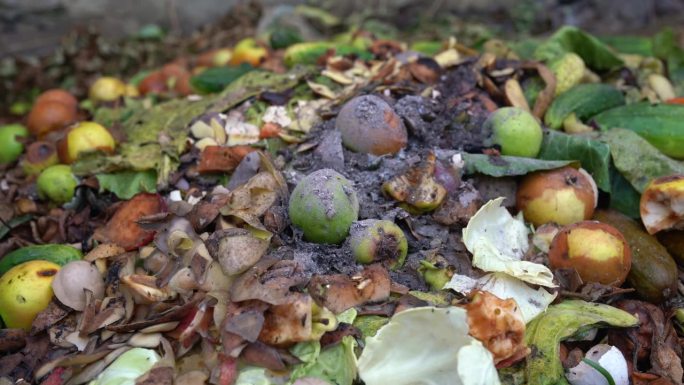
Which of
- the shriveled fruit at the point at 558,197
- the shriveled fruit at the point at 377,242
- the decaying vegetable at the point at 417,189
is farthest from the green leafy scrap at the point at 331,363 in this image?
the shriveled fruit at the point at 558,197

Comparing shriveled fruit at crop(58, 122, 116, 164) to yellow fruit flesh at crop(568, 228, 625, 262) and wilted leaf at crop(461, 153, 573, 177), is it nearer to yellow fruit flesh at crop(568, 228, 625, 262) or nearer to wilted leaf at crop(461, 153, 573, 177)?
wilted leaf at crop(461, 153, 573, 177)

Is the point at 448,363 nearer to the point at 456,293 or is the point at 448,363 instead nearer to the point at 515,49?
the point at 456,293

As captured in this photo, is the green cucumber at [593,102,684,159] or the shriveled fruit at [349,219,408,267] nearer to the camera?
the shriveled fruit at [349,219,408,267]

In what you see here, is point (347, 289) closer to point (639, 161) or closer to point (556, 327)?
point (556, 327)

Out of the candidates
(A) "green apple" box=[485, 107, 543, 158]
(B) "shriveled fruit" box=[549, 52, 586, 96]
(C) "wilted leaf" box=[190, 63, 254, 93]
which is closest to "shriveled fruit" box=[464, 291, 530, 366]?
(A) "green apple" box=[485, 107, 543, 158]

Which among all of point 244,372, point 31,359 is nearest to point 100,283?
point 31,359

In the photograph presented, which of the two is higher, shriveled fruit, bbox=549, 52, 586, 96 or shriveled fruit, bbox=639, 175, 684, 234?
shriveled fruit, bbox=549, 52, 586, 96

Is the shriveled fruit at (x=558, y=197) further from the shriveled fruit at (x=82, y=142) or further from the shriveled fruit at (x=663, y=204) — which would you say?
the shriveled fruit at (x=82, y=142)
